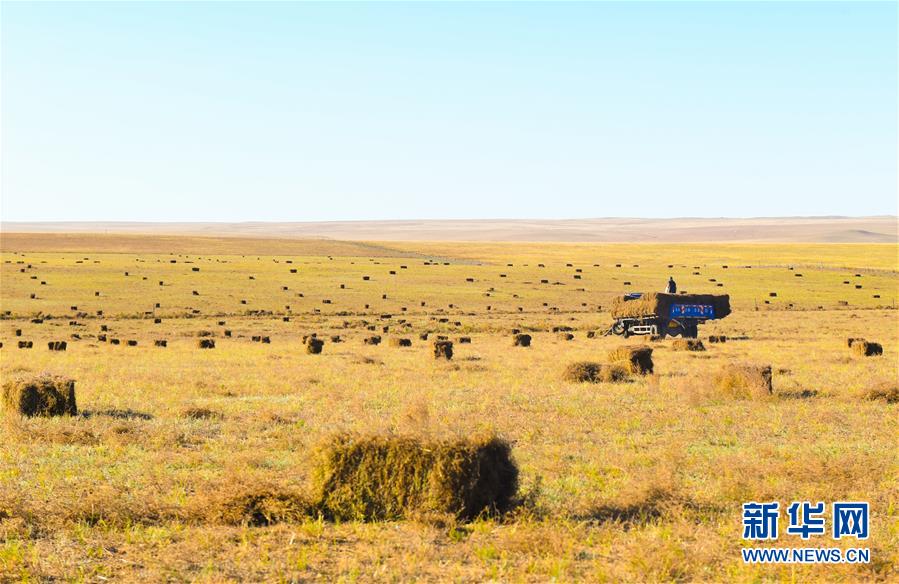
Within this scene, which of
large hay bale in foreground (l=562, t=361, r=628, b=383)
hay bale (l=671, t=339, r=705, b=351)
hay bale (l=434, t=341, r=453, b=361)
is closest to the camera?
large hay bale in foreground (l=562, t=361, r=628, b=383)

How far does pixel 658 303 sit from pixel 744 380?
89.9 ft

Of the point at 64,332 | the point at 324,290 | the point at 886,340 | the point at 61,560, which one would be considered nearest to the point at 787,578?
the point at 61,560

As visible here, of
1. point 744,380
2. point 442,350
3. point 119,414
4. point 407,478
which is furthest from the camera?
point 442,350

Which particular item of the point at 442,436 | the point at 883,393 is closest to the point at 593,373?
the point at 883,393

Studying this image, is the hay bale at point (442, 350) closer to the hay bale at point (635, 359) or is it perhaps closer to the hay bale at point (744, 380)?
the hay bale at point (635, 359)

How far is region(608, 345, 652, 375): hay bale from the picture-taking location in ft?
84.9

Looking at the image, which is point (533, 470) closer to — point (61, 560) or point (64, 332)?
point (61, 560)

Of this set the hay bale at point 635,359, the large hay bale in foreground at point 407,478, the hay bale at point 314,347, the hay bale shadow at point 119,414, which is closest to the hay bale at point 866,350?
the hay bale at point 635,359

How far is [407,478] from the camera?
1033 centimetres

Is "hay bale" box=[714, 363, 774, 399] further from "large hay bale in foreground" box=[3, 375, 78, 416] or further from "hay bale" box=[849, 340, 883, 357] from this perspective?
"hay bale" box=[849, 340, 883, 357]

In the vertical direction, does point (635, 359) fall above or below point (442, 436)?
below

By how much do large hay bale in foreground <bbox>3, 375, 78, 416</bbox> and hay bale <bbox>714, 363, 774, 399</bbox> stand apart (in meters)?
12.5

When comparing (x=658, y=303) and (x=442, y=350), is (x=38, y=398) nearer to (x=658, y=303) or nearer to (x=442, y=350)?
(x=442, y=350)

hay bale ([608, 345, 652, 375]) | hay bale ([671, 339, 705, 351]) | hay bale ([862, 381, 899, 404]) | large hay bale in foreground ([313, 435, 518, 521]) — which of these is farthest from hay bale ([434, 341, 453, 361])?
large hay bale in foreground ([313, 435, 518, 521])
